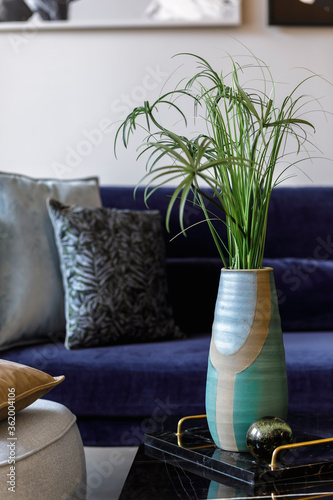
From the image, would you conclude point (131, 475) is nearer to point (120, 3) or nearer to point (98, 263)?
point (98, 263)

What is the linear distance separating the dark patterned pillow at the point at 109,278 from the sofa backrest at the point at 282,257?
0.66 ft

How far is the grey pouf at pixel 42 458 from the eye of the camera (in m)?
1.08

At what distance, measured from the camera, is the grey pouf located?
42.4 inches

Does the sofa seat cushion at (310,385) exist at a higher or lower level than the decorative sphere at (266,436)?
lower

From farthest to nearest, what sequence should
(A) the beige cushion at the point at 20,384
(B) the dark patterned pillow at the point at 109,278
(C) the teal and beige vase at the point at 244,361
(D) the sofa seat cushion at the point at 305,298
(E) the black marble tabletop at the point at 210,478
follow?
1. (D) the sofa seat cushion at the point at 305,298
2. (B) the dark patterned pillow at the point at 109,278
3. (A) the beige cushion at the point at 20,384
4. (C) the teal and beige vase at the point at 244,361
5. (E) the black marble tabletop at the point at 210,478

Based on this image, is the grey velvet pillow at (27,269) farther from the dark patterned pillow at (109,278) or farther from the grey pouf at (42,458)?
the grey pouf at (42,458)

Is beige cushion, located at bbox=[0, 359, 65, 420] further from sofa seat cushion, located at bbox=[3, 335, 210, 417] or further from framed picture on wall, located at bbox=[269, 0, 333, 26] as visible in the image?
framed picture on wall, located at bbox=[269, 0, 333, 26]

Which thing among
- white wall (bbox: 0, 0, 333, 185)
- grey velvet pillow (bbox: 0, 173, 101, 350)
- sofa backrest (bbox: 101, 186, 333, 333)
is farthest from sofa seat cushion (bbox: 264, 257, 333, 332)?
grey velvet pillow (bbox: 0, 173, 101, 350)

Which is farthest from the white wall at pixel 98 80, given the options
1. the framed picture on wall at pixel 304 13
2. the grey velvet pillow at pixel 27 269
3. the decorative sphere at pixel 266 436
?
the decorative sphere at pixel 266 436

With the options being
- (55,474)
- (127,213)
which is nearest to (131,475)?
(55,474)

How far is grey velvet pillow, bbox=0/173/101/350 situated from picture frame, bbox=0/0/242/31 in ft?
2.69

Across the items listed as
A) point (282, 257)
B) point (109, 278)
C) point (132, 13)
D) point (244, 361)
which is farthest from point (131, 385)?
point (132, 13)

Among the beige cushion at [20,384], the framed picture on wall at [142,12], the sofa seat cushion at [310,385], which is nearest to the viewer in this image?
the beige cushion at [20,384]

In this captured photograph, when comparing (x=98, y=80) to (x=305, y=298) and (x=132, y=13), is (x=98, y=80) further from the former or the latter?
(x=305, y=298)
